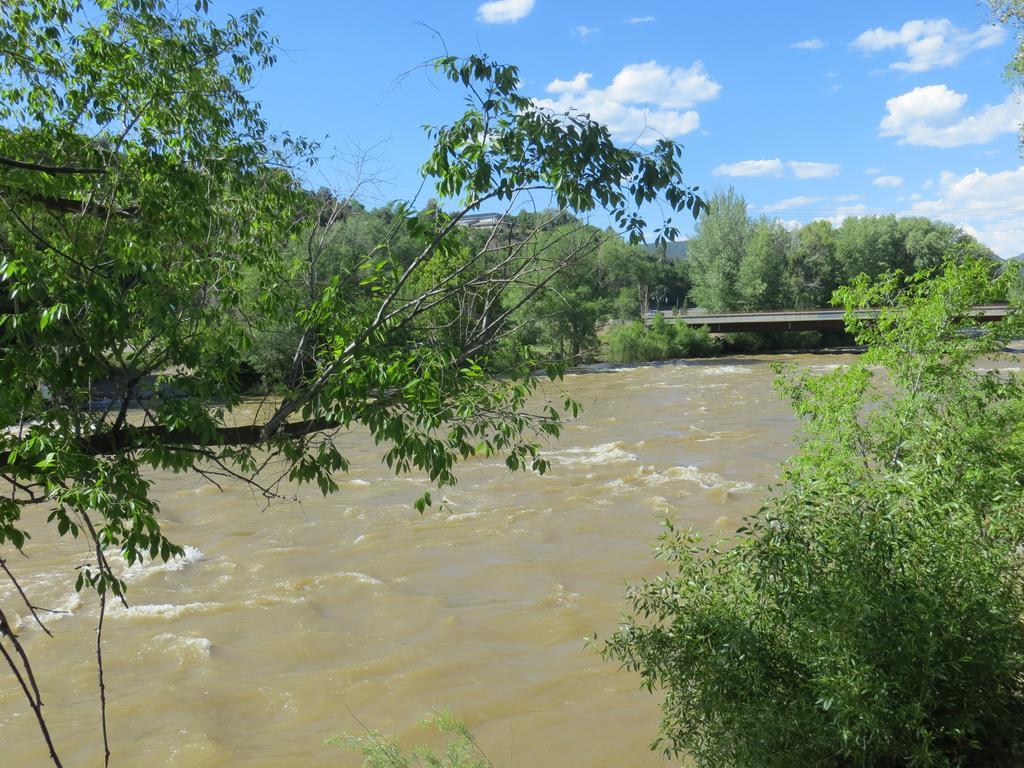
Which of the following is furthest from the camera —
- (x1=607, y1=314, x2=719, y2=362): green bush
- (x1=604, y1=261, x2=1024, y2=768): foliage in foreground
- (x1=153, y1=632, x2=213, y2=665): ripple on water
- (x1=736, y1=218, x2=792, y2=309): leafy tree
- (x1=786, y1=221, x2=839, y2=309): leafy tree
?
(x1=786, y1=221, x2=839, y2=309): leafy tree

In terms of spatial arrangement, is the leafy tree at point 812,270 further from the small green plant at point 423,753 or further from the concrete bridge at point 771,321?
the small green plant at point 423,753

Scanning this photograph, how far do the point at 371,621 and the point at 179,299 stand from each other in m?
6.82

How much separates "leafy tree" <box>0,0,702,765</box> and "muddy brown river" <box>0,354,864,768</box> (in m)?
4.02

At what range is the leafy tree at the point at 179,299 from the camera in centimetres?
320

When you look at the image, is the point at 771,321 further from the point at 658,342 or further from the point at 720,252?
the point at 720,252

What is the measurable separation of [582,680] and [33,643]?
20.3 ft

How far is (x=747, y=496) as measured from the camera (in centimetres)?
1441

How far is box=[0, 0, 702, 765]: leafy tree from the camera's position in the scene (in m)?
3.20

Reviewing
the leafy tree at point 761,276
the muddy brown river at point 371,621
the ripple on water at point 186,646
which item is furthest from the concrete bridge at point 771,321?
the ripple on water at point 186,646

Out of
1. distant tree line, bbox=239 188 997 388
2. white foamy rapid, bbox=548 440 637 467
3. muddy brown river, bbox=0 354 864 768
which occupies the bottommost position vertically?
muddy brown river, bbox=0 354 864 768

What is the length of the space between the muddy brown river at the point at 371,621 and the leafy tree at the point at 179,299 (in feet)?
13.2

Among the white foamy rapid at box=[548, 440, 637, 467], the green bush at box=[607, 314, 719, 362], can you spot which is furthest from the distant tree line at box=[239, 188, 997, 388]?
the white foamy rapid at box=[548, 440, 637, 467]

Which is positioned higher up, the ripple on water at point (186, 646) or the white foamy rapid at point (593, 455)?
the white foamy rapid at point (593, 455)

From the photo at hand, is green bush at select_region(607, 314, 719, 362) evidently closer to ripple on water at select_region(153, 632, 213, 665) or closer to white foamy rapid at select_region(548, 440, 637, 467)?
white foamy rapid at select_region(548, 440, 637, 467)
